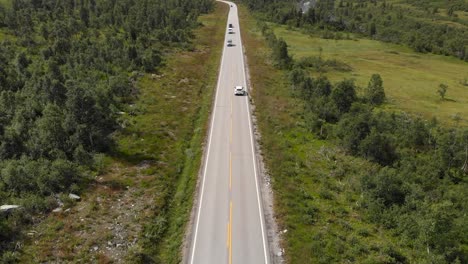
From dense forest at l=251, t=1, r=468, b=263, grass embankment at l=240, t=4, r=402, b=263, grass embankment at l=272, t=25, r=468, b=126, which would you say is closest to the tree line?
dense forest at l=251, t=1, r=468, b=263

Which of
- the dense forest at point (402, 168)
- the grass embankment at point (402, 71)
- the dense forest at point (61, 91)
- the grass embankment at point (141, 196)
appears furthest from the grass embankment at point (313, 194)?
the grass embankment at point (402, 71)

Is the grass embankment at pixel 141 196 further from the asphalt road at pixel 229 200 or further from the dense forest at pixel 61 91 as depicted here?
the dense forest at pixel 61 91

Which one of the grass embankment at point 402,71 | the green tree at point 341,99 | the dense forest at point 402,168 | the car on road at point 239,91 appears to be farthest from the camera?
the grass embankment at point 402,71

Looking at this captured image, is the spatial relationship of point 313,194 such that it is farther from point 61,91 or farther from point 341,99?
point 61,91


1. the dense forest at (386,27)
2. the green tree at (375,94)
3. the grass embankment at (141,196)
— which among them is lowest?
the grass embankment at (141,196)

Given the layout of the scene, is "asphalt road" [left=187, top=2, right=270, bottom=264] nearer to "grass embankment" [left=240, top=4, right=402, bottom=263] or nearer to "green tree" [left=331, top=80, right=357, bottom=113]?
"grass embankment" [left=240, top=4, right=402, bottom=263]

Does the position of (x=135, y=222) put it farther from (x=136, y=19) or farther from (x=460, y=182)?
(x=136, y=19)
